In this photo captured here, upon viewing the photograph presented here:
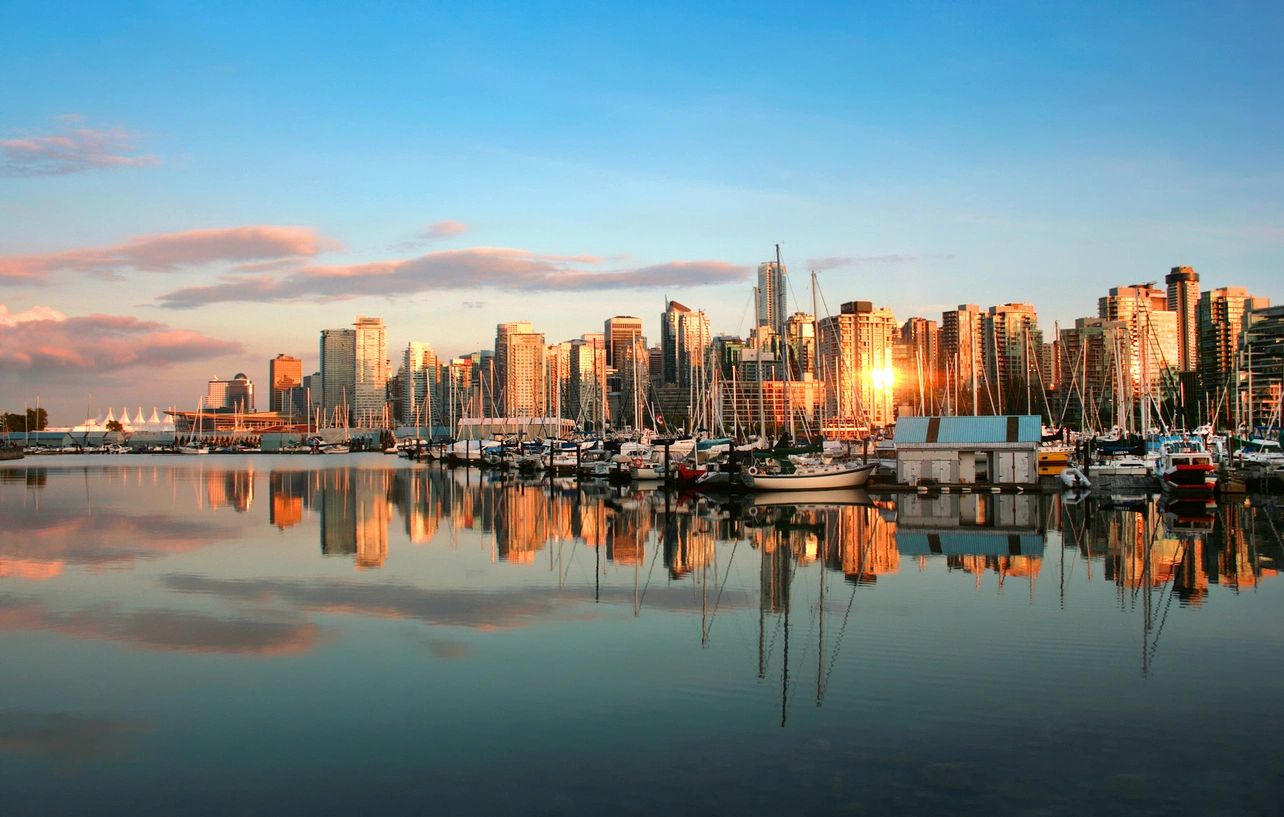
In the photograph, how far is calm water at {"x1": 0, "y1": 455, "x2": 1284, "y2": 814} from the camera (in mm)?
12578

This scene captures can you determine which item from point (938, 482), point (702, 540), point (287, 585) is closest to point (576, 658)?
point (287, 585)

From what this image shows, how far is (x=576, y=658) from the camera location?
19469 mm

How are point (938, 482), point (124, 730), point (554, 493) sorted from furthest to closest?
point (554, 493)
point (938, 482)
point (124, 730)

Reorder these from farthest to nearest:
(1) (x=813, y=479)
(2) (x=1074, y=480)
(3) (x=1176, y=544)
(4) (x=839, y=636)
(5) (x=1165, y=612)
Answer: (2) (x=1074, y=480) < (1) (x=813, y=479) < (3) (x=1176, y=544) < (5) (x=1165, y=612) < (4) (x=839, y=636)

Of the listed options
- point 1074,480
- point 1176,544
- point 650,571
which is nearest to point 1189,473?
point 1074,480

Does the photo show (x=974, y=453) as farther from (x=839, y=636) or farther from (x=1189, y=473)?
(x=839, y=636)

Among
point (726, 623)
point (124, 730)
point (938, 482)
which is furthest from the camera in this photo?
point (938, 482)

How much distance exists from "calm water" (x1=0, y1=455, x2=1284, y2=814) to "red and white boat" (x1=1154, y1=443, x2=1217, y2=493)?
19.7 m

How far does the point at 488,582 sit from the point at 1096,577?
52.0 feet

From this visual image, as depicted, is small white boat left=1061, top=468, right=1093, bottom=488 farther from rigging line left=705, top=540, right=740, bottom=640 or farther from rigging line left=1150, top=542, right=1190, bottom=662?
rigging line left=705, top=540, right=740, bottom=640

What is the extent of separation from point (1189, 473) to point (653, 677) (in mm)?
47413

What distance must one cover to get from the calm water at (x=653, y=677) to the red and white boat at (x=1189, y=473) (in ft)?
64.6

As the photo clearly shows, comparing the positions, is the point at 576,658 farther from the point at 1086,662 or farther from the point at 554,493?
the point at 554,493

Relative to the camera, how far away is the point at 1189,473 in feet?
185
